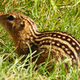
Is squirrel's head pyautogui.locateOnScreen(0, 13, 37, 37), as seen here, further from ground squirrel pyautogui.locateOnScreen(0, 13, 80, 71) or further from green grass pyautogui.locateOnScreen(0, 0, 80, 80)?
green grass pyautogui.locateOnScreen(0, 0, 80, 80)

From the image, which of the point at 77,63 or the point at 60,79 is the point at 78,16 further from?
the point at 60,79

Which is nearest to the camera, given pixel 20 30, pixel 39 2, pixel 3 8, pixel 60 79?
pixel 60 79

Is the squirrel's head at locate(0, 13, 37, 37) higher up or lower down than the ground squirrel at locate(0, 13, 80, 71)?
higher up

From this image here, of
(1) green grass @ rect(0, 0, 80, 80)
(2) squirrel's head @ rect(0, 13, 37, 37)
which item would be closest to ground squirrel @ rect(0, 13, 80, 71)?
(2) squirrel's head @ rect(0, 13, 37, 37)

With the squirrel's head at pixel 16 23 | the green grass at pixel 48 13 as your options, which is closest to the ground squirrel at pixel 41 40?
the squirrel's head at pixel 16 23

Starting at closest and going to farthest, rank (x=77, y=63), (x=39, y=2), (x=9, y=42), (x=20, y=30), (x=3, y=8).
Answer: (x=77, y=63) < (x=20, y=30) < (x=9, y=42) < (x=3, y=8) < (x=39, y=2)

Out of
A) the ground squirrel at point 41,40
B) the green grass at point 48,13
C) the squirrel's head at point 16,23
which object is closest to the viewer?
the ground squirrel at point 41,40

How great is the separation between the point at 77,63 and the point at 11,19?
4.79 feet

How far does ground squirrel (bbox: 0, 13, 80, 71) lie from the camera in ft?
11.7

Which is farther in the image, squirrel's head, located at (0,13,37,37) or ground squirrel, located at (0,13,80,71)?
squirrel's head, located at (0,13,37,37)

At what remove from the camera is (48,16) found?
5172mm

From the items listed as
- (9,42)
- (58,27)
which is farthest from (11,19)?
(58,27)

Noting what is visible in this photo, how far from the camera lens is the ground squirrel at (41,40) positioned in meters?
3.56

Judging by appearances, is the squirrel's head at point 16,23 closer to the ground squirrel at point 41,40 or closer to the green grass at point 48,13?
the ground squirrel at point 41,40
